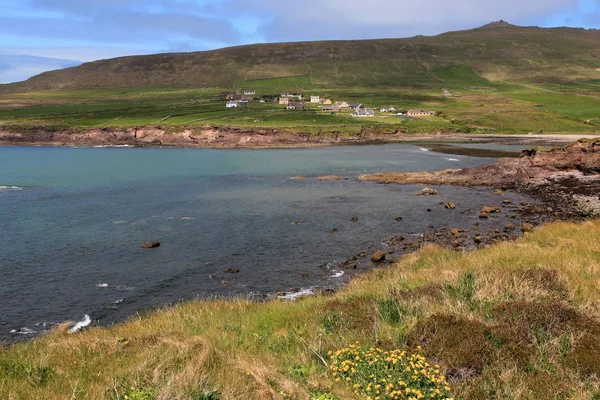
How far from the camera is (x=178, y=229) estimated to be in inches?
1572

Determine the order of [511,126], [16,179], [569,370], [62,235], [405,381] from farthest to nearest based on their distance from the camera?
[511,126], [16,179], [62,235], [569,370], [405,381]

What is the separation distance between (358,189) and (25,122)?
425 feet

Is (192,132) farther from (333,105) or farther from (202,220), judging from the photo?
(202,220)

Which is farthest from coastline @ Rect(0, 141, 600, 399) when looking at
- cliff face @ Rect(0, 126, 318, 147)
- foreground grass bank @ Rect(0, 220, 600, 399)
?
cliff face @ Rect(0, 126, 318, 147)

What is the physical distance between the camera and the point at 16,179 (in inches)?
2731

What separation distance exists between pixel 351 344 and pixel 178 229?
105ft

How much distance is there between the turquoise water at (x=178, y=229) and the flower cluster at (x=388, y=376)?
16412mm

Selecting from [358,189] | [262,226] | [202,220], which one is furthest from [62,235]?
[358,189]

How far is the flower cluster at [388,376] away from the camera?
311 inches

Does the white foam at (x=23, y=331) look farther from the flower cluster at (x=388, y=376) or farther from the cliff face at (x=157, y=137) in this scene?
the cliff face at (x=157, y=137)

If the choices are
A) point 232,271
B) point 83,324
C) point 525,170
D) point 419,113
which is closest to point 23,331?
point 83,324

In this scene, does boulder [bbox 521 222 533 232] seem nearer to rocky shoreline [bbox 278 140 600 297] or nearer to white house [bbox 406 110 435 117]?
rocky shoreline [bbox 278 140 600 297]

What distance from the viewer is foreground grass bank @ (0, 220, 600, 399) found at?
8.30 m

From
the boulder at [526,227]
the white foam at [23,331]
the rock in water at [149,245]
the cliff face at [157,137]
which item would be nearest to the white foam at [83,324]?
the white foam at [23,331]
